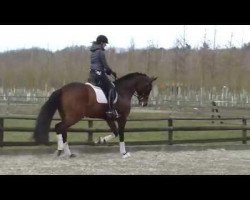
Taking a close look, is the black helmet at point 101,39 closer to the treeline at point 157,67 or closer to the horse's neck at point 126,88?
the horse's neck at point 126,88

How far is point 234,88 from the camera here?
38.5 meters

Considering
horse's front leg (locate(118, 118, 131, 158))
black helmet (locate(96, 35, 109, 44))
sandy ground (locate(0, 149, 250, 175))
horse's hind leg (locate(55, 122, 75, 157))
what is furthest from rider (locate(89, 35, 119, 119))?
sandy ground (locate(0, 149, 250, 175))

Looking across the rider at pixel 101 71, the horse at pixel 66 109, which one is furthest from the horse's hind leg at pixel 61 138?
the rider at pixel 101 71

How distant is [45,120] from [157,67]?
121 ft

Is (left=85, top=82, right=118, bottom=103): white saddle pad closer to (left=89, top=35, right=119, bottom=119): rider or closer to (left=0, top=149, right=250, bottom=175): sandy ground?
(left=89, top=35, right=119, bottom=119): rider

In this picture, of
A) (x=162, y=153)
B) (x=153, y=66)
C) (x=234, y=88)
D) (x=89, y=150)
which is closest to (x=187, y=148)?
(x=162, y=153)

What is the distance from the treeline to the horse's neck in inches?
1138

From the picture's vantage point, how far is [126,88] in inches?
357

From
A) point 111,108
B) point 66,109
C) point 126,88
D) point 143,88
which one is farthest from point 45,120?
point 143,88

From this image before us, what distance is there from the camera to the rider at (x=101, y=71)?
8500 mm

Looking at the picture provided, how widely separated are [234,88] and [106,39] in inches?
1238

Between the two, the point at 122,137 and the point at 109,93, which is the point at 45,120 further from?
the point at 122,137

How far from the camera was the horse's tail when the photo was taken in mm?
8180
